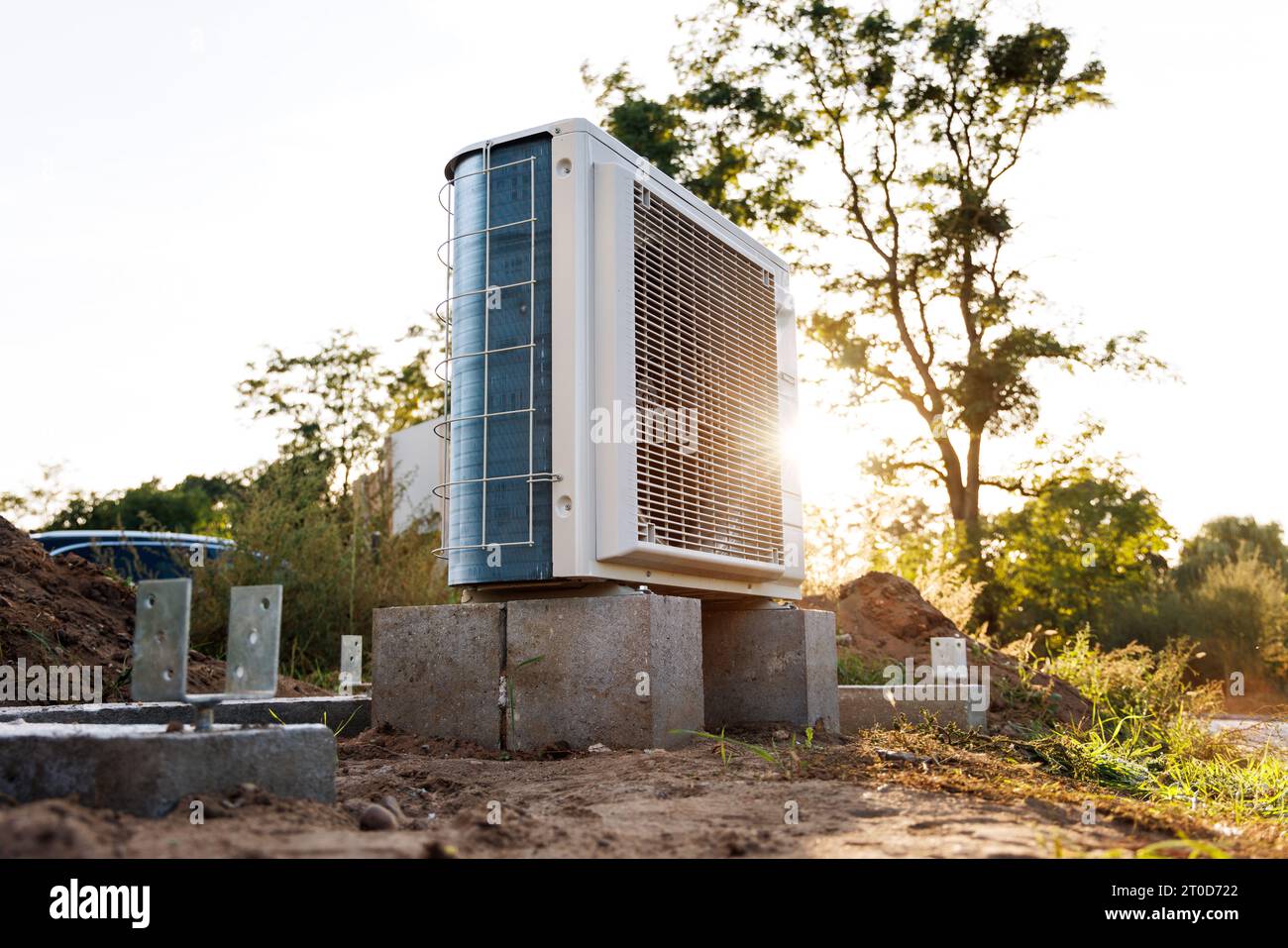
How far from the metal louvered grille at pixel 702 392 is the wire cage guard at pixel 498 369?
1.40ft

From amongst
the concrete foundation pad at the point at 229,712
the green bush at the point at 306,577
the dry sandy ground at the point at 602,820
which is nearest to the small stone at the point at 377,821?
the dry sandy ground at the point at 602,820

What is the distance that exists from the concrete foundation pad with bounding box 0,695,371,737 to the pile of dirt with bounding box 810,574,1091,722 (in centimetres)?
422

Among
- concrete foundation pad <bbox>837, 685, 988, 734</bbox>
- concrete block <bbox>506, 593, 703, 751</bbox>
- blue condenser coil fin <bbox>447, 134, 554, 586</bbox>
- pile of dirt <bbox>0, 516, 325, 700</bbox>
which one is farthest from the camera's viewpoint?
concrete foundation pad <bbox>837, 685, 988, 734</bbox>

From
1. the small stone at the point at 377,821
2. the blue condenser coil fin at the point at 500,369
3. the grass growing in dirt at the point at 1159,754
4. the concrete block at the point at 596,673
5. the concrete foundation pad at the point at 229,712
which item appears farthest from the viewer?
the grass growing in dirt at the point at 1159,754

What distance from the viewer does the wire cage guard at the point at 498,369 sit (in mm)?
4383

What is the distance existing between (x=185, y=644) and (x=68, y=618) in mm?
4234

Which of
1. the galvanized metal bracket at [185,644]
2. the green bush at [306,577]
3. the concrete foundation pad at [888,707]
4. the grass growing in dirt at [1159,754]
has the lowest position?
the grass growing in dirt at [1159,754]

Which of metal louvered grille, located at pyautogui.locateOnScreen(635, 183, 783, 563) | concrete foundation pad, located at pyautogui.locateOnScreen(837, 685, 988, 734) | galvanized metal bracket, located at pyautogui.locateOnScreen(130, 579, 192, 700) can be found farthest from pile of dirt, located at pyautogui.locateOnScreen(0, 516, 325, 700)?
concrete foundation pad, located at pyautogui.locateOnScreen(837, 685, 988, 734)

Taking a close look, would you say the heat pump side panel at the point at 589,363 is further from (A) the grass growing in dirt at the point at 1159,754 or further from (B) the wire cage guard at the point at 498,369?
(A) the grass growing in dirt at the point at 1159,754

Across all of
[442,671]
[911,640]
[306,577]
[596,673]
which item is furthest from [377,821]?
[911,640]

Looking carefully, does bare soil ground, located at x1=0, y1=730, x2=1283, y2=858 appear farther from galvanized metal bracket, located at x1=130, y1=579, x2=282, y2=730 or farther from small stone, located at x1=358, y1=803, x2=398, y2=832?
galvanized metal bracket, located at x1=130, y1=579, x2=282, y2=730

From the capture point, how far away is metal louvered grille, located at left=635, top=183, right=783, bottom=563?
4.63 metres

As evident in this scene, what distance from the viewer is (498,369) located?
4.54 metres
